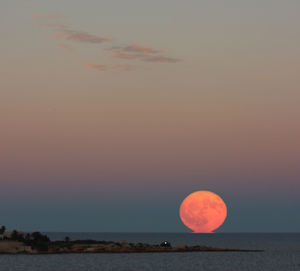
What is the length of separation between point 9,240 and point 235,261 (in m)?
58.4

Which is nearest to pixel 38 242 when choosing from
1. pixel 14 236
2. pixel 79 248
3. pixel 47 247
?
pixel 47 247

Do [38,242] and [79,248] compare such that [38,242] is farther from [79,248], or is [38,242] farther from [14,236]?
[79,248]

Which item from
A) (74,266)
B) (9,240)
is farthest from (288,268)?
(9,240)

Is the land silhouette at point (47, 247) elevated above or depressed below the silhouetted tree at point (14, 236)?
below

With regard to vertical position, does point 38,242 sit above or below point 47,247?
above

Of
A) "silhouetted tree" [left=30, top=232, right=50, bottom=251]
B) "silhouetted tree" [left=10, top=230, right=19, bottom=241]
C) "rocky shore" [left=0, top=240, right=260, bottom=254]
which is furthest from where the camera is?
"silhouetted tree" [left=10, top=230, right=19, bottom=241]

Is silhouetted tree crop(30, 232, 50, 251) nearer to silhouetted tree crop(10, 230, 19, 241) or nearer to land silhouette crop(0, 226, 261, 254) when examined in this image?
land silhouette crop(0, 226, 261, 254)

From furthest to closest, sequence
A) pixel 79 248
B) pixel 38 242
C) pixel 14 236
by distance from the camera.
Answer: pixel 79 248, pixel 14 236, pixel 38 242

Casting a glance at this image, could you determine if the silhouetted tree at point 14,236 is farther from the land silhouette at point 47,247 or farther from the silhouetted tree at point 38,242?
the silhouetted tree at point 38,242

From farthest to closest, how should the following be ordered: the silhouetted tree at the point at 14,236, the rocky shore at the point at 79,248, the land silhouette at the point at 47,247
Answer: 1. the silhouetted tree at the point at 14,236
2. the land silhouette at the point at 47,247
3. the rocky shore at the point at 79,248

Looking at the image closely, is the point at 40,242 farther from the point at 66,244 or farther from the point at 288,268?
the point at 288,268

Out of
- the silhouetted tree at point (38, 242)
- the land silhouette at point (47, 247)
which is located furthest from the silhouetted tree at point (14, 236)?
the silhouetted tree at point (38, 242)

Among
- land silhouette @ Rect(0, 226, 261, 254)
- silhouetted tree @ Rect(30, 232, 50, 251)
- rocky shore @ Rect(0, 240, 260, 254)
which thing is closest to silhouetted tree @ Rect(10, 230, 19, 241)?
land silhouette @ Rect(0, 226, 261, 254)

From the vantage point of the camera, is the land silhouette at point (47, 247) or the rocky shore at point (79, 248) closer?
the rocky shore at point (79, 248)
